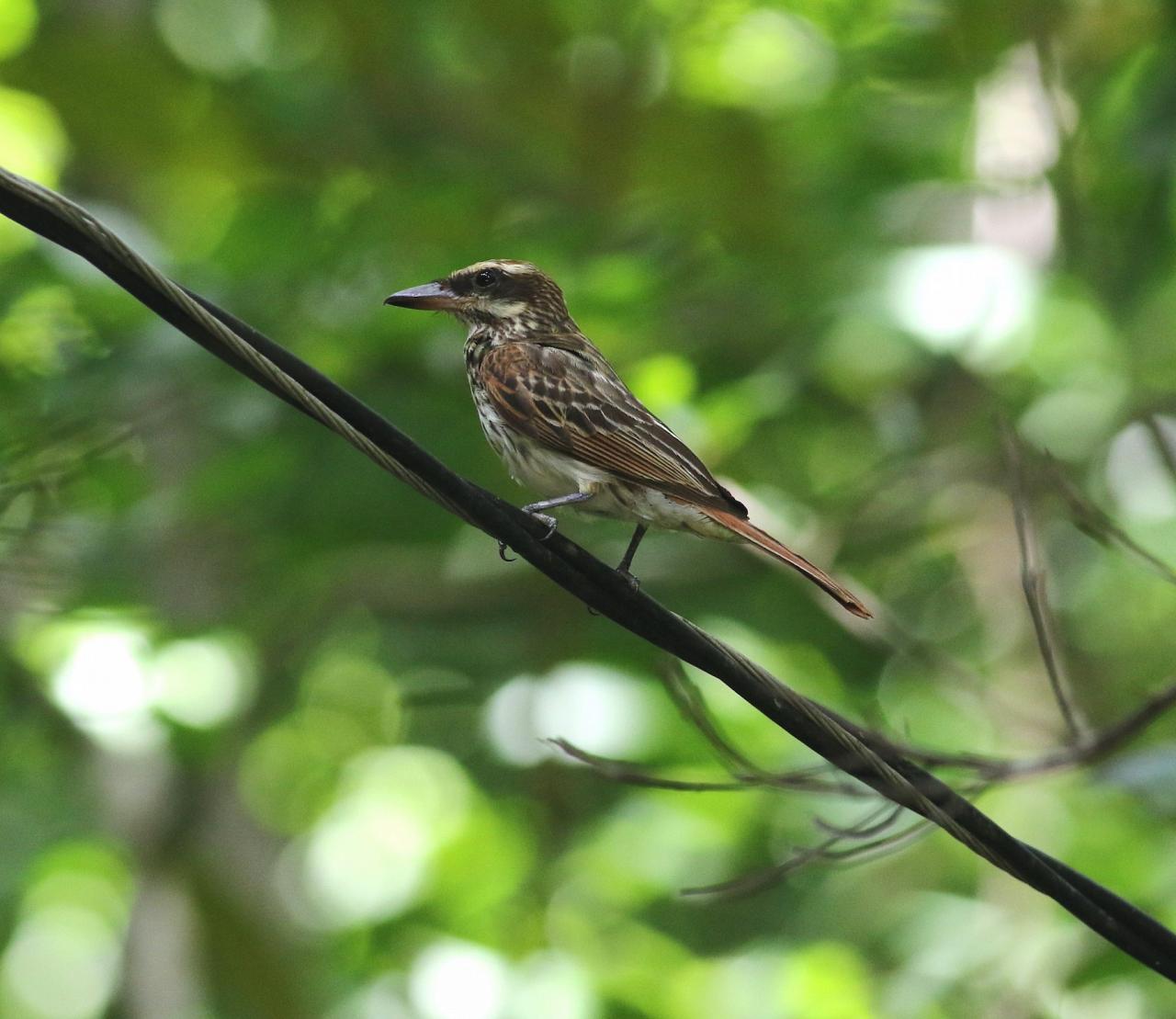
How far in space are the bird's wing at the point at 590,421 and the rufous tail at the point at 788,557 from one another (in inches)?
2.2

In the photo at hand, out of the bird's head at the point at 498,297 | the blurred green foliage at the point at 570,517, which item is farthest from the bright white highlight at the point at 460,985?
the bird's head at the point at 498,297

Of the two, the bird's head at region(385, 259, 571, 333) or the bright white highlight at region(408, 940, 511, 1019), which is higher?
the bird's head at region(385, 259, 571, 333)

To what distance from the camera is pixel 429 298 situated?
527 centimetres

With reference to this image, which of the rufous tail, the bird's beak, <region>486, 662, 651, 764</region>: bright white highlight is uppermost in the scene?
the bird's beak

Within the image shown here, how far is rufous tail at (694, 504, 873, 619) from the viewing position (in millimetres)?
3719

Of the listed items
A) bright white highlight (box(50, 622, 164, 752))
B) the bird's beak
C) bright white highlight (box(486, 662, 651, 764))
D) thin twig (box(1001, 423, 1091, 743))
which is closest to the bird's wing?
the bird's beak

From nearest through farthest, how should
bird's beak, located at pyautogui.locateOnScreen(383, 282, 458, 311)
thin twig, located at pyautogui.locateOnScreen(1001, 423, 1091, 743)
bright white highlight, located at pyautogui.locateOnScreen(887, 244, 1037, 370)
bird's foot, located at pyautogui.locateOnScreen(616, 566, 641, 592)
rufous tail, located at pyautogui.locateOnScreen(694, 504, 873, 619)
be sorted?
bird's foot, located at pyautogui.locateOnScreen(616, 566, 641, 592) → rufous tail, located at pyautogui.locateOnScreen(694, 504, 873, 619) → thin twig, located at pyautogui.locateOnScreen(1001, 423, 1091, 743) → bird's beak, located at pyautogui.locateOnScreen(383, 282, 458, 311) → bright white highlight, located at pyautogui.locateOnScreen(887, 244, 1037, 370)

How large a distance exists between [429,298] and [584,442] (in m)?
1.07

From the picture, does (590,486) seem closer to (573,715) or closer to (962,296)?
(573,715)

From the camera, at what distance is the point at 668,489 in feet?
14.0

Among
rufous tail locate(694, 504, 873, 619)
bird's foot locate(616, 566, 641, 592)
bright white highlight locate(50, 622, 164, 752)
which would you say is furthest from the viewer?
bright white highlight locate(50, 622, 164, 752)

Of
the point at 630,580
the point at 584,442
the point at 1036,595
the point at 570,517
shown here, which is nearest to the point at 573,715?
the point at 570,517

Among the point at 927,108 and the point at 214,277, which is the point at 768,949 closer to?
the point at 214,277

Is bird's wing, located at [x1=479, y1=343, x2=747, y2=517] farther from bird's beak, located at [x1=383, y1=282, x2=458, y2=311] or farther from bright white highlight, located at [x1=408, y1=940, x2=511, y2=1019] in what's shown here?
bright white highlight, located at [x1=408, y1=940, x2=511, y2=1019]
